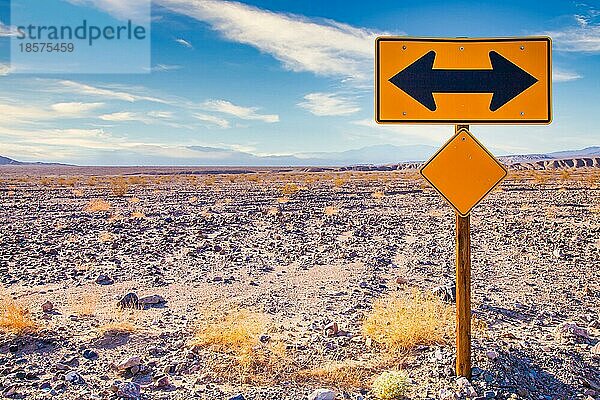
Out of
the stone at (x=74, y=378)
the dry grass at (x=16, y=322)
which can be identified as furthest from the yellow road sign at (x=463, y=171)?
the dry grass at (x=16, y=322)

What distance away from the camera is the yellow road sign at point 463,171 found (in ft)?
12.9

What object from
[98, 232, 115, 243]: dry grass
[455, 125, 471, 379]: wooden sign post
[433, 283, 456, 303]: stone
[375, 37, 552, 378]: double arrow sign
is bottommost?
[433, 283, 456, 303]: stone

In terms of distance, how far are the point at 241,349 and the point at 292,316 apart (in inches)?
52.0

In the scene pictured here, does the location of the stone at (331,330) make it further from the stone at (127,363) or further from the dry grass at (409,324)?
the stone at (127,363)

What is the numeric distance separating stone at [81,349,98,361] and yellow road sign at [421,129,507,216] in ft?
11.4

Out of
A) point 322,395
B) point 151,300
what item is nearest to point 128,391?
point 322,395

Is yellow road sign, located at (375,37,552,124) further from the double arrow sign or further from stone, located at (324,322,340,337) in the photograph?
stone, located at (324,322,340,337)

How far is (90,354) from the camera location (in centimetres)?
495

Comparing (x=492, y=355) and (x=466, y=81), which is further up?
(x=466, y=81)

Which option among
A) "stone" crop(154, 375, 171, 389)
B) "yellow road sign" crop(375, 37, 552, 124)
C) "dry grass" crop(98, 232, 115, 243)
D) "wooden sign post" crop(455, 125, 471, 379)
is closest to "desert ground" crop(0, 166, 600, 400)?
"stone" crop(154, 375, 171, 389)

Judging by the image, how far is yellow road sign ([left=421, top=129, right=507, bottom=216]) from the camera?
12.9 ft

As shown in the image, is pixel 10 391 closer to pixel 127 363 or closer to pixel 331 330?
pixel 127 363

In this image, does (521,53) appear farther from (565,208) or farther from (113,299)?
(565,208)

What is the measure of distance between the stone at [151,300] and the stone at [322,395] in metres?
3.37
